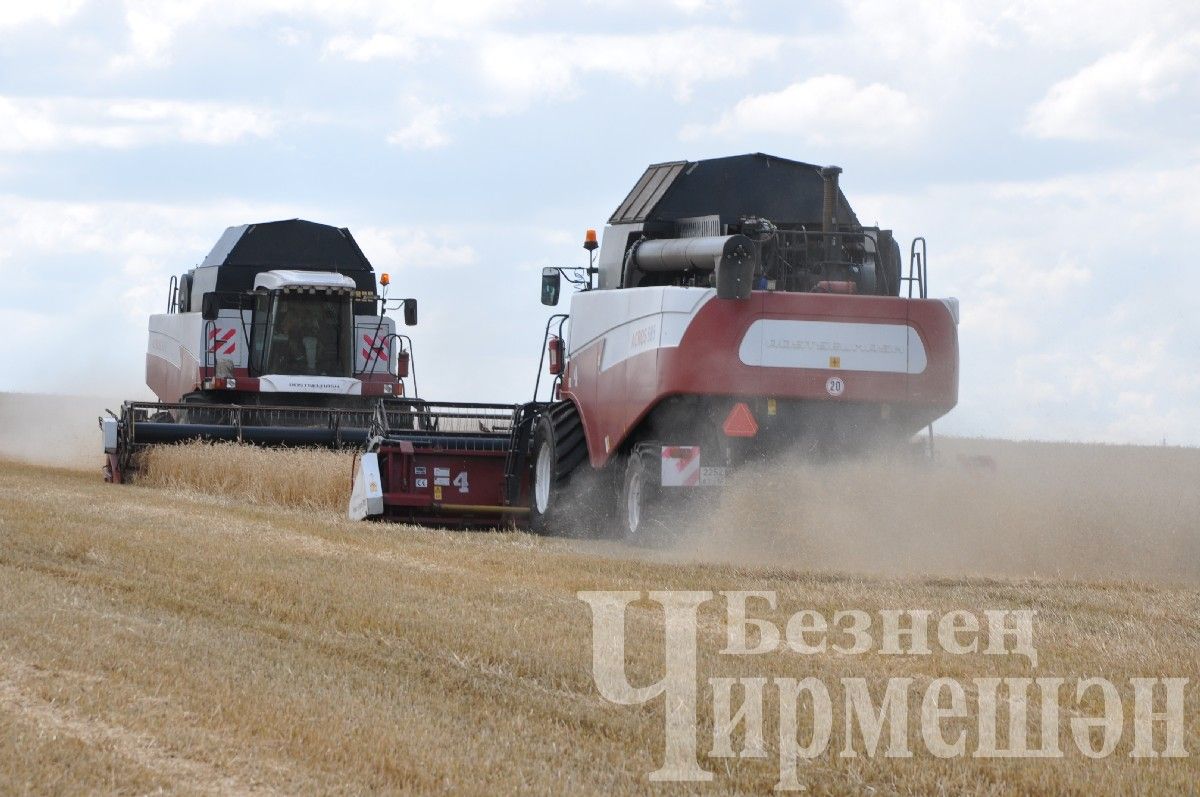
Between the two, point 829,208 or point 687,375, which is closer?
point 687,375

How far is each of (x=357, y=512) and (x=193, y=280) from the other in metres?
10.1

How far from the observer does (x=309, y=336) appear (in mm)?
21141

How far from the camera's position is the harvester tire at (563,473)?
13883 millimetres

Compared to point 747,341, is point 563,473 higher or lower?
lower

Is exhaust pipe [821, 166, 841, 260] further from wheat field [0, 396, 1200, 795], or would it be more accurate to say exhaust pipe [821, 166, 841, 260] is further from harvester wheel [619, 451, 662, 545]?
harvester wheel [619, 451, 662, 545]

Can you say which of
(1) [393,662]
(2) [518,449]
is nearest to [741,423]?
(2) [518,449]

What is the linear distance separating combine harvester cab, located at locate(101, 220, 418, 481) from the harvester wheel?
24.2 feet

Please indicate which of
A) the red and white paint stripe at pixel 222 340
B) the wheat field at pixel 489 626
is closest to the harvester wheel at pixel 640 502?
the wheat field at pixel 489 626

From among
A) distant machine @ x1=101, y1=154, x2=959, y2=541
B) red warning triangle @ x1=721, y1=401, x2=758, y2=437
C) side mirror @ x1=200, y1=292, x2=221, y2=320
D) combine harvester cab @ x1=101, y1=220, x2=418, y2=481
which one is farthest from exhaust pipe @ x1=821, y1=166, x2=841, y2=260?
side mirror @ x1=200, y1=292, x2=221, y2=320

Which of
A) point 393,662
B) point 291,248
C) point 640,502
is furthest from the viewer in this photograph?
point 291,248

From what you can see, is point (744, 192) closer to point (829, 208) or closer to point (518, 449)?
point (829, 208)

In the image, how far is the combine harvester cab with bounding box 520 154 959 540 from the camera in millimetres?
11539

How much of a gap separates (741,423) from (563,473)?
9.23 ft

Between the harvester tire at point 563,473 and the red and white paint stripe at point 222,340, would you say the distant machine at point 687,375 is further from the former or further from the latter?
the red and white paint stripe at point 222,340
